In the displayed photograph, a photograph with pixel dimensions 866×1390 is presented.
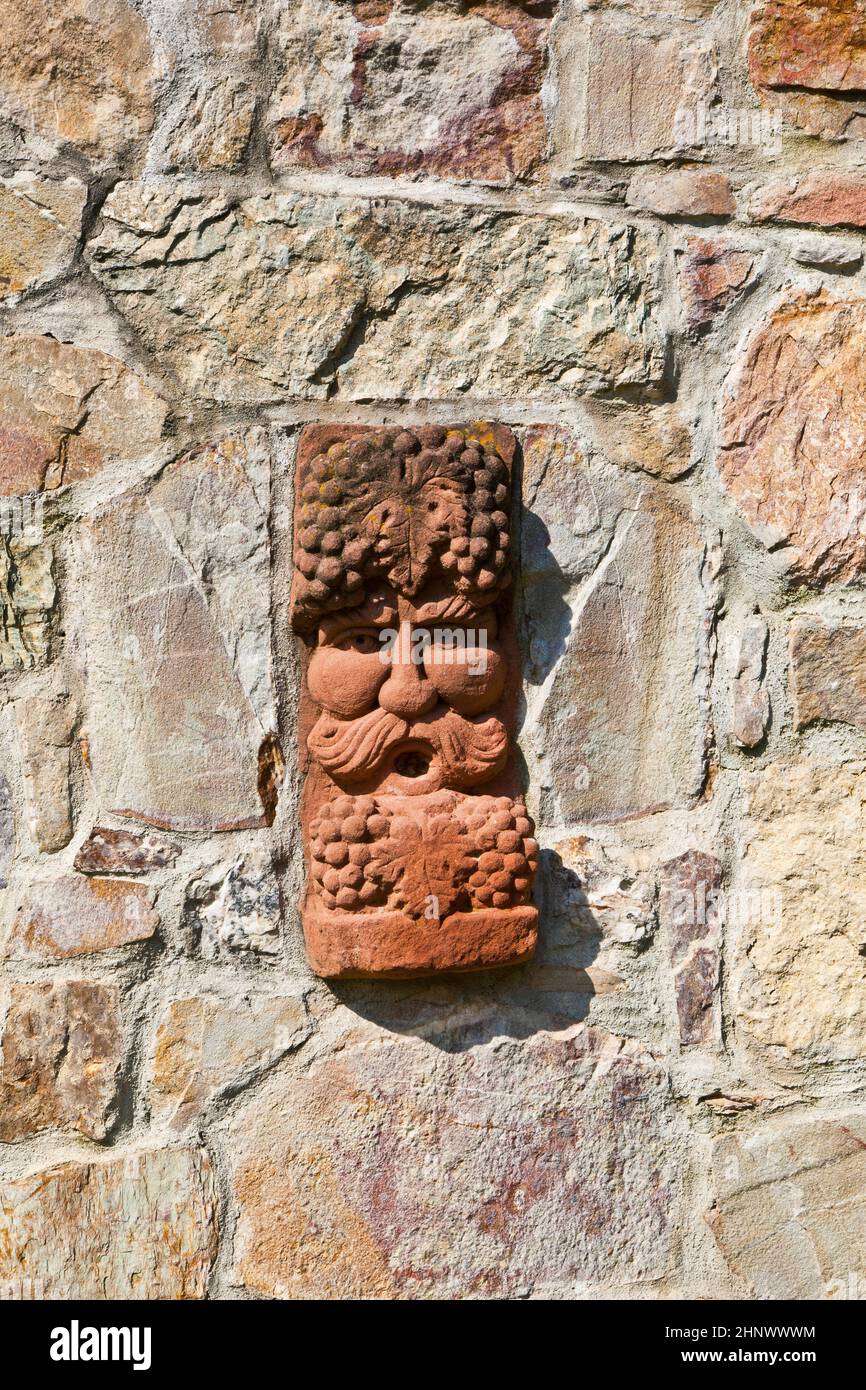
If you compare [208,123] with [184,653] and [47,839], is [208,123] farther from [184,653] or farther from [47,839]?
[47,839]

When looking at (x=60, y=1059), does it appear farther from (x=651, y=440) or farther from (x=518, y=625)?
(x=651, y=440)

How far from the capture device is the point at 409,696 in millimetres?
1517

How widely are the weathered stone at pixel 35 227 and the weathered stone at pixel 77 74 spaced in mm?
54

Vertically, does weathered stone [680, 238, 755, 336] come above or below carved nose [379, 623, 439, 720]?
above

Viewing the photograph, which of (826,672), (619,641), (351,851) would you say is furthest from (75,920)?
(826,672)

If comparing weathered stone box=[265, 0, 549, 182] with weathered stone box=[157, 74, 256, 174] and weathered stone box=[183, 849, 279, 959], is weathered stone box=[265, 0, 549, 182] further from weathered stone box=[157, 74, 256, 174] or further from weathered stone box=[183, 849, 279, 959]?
weathered stone box=[183, 849, 279, 959]

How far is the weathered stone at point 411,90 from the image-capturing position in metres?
1.58

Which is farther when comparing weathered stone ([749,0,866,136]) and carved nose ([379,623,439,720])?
weathered stone ([749,0,866,136])

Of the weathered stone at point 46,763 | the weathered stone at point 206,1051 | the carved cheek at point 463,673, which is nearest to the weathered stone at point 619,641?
the carved cheek at point 463,673

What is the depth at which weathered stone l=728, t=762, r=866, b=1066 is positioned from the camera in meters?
1.67

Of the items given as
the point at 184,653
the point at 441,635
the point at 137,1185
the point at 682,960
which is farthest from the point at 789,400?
the point at 137,1185

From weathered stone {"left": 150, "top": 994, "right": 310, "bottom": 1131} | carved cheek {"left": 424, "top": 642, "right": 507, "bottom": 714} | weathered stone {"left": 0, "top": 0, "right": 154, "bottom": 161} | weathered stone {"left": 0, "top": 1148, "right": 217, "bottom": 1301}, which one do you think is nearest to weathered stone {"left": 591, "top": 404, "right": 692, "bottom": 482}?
carved cheek {"left": 424, "top": 642, "right": 507, "bottom": 714}

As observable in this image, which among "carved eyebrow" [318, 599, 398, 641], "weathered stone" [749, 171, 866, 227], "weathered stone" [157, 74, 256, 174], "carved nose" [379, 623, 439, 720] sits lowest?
"carved nose" [379, 623, 439, 720]

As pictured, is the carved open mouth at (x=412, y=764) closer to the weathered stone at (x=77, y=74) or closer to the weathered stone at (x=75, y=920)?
the weathered stone at (x=75, y=920)
